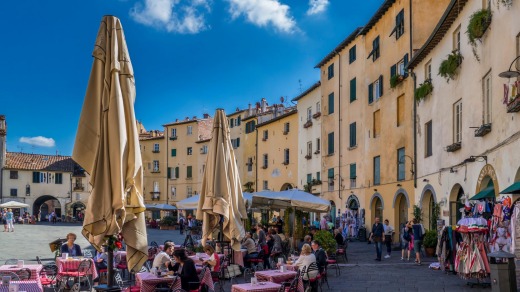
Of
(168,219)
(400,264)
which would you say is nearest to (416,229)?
(400,264)

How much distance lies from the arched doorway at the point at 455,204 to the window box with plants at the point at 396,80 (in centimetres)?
782

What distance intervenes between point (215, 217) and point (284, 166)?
107 feet

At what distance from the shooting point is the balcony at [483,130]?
16.0m

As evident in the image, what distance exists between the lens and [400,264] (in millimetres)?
19312

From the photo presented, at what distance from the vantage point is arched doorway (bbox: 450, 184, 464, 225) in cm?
2041

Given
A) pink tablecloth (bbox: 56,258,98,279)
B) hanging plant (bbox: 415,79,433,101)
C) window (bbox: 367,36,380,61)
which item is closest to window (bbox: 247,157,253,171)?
window (bbox: 367,36,380,61)

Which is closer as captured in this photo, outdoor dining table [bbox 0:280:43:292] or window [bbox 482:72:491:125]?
outdoor dining table [bbox 0:280:43:292]

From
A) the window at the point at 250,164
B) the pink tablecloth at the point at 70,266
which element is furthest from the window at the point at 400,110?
the window at the point at 250,164

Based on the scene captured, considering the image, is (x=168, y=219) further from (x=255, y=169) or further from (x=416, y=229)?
(x=416, y=229)

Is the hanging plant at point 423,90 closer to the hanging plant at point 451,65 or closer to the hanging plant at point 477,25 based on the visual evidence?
the hanging plant at point 451,65

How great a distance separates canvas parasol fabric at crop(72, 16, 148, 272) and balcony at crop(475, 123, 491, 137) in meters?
11.4

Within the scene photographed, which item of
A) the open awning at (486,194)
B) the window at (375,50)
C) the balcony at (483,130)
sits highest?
the window at (375,50)

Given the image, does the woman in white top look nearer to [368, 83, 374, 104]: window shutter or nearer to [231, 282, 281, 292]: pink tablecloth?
[231, 282, 281, 292]: pink tablecloth

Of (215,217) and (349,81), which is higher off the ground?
(349,81)
